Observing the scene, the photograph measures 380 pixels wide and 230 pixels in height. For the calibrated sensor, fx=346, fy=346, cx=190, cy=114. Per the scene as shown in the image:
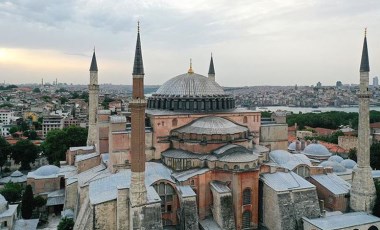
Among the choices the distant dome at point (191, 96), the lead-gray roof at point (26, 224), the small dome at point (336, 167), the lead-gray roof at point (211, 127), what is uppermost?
the distant dome at point (191, 96)

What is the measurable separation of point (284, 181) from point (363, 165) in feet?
13.9

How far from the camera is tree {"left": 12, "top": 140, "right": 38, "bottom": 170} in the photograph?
96.5 ft

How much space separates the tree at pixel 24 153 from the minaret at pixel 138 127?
2019cm

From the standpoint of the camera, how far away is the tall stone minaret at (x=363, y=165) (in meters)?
16.2

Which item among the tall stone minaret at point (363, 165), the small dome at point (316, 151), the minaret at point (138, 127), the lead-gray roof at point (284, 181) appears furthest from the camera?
the small dome at point (316, 151)

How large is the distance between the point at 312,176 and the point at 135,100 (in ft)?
33.8

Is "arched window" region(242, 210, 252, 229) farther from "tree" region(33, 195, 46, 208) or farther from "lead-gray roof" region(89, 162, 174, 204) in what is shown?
"tree" region(33, 195, 46, 208)

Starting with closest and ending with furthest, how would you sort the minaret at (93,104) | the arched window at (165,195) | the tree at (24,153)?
the arched window at (165,195), the minaret at (93,104), the tree at (24,153)

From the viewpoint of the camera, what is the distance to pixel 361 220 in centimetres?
1498

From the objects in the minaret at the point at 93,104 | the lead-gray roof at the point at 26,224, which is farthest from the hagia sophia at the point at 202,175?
the minaret at the point at 93,104

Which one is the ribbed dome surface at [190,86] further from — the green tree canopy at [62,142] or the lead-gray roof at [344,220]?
the green tree canopy at [62,142]

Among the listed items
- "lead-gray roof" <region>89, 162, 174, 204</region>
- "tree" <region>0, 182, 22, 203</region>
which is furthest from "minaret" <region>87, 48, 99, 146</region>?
"lead-gray roof" <region>89, 162, 174, 204</region>

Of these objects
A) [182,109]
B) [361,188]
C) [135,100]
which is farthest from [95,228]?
[361,188]

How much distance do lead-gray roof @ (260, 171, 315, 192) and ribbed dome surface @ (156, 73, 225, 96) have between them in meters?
5.81
